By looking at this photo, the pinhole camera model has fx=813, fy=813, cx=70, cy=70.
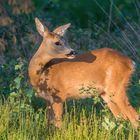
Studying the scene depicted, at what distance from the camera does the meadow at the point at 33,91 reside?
902 centimetres

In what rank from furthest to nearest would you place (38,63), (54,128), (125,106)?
1. (38,63)
2. (125,106)
3. (54,128)

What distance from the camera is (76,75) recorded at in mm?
11141

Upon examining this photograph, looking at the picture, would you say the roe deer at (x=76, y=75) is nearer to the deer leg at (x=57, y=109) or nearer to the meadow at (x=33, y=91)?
the deer leg at (x=57, y=109)

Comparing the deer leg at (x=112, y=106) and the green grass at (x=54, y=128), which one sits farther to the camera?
the deer leg at (x=112, y=106)

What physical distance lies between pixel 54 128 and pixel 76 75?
1.69 m

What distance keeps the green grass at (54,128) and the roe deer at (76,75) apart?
759 mm

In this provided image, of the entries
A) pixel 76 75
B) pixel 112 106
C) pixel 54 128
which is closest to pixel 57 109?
pixel 76 75

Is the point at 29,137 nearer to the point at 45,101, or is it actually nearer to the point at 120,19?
the point at 45,101

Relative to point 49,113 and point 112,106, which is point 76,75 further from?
point 49,113

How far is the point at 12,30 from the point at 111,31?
5498 millimetres

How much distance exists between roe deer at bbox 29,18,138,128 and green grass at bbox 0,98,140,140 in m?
0.76

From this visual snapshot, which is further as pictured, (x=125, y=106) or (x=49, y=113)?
(x=125, y=106)

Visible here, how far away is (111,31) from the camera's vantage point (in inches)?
703

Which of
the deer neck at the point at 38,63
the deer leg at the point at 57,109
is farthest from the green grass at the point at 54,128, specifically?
the deer neck at the point at 38,63
